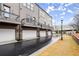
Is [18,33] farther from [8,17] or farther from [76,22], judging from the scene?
[76,22]

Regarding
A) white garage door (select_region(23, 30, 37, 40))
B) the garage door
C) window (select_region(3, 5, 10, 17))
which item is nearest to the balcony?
window (select_region(3, 5, 10, 17))

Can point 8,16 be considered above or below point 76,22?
above

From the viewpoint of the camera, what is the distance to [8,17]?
291 inches

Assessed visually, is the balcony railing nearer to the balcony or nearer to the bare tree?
the balcony

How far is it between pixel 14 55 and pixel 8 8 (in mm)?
3113

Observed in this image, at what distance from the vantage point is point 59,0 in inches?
231

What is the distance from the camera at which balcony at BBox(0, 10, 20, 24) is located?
696 centimetres

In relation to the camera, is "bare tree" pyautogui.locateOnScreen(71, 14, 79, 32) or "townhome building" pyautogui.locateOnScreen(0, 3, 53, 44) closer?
"bare tree" pyautogui.locateOnScreen(71, 14, 79, 32)

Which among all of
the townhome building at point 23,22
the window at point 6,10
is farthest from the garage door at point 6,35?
the window at point 6,10

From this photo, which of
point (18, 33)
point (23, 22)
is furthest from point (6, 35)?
point (23, 22)

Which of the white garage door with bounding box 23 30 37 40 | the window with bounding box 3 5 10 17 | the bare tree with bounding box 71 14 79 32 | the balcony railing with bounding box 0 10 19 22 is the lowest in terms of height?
the white garage door with bounding box 23 30 37 40

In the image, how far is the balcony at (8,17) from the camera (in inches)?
274

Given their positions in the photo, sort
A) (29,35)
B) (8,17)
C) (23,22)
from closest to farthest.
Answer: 1. (8,17)
2. (29,35)
3. (23,22)

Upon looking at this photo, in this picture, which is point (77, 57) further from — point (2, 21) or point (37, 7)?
point (2, 21)
